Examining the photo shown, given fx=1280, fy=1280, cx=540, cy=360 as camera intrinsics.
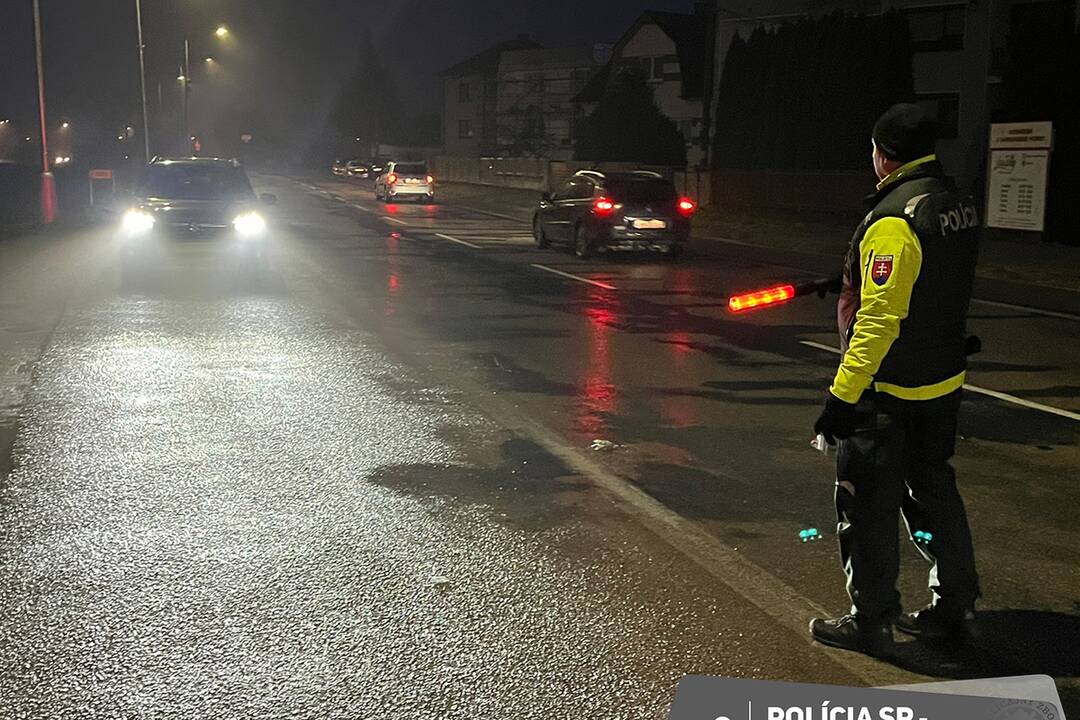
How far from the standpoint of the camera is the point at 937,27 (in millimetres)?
45375

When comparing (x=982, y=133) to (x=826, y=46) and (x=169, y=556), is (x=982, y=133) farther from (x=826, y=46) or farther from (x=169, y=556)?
(x=169, y=556)

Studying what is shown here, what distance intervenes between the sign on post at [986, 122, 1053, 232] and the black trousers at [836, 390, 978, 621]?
67.7 ft

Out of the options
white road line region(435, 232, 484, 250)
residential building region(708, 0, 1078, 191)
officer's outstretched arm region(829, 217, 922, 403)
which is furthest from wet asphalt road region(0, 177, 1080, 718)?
residential building region(708, 0, 1078, 191)

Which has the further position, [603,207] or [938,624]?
[603,207]

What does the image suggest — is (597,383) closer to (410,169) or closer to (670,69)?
(410,169)

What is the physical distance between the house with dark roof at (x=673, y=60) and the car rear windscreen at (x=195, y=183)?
152 feet

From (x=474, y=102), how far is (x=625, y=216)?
79.1 meters

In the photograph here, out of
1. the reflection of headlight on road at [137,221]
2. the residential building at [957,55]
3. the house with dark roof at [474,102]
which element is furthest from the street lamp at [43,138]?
the house with dark roof at [474,102]

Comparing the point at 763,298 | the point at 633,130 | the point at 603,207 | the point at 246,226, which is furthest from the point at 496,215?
the point at 763,298

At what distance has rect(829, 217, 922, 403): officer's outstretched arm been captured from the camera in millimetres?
4312

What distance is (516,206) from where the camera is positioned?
45.4 metres

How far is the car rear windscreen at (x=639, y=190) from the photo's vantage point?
74.3 feet

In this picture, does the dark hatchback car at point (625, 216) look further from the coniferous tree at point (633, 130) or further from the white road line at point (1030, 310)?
the coniferous tree at point (633, 130)

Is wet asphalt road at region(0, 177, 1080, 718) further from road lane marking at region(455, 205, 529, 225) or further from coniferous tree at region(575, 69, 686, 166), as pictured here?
coniferous tree at region(575, 69, 686, 166)
